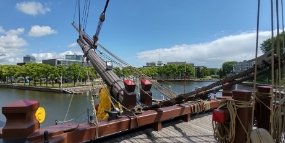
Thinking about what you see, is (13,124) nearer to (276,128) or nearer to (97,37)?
(276,128)

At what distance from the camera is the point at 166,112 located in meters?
6.82

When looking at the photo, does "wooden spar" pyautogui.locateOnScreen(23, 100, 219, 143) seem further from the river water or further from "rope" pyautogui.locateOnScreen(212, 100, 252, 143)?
the river water

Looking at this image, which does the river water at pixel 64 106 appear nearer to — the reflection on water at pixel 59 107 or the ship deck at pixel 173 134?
the reflection on water at pixel 59 107

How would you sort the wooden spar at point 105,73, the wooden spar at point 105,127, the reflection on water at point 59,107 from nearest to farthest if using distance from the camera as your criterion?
the wooden spar at point 105,127
the wooden spar at point 105,73
the reflection on water at point 59,107

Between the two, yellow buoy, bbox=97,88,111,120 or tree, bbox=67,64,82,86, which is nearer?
yellow buoy, bbox=97,88,111,120

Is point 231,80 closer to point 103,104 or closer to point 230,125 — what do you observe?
point 230,125

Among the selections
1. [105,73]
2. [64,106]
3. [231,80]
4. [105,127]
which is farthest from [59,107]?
[231,80]

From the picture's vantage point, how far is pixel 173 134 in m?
6.54

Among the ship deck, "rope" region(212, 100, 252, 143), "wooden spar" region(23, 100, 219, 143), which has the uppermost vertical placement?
"rope" region(212, 100, 252, 143)

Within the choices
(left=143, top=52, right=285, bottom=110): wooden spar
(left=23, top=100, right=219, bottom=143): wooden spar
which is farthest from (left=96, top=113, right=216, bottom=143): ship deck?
(left=143, top=52, right=285, bottom=110): wooden spar

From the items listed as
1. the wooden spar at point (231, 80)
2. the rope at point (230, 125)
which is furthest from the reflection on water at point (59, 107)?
the rope at point (230, 125)

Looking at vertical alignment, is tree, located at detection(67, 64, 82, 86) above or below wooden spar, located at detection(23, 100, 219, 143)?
above

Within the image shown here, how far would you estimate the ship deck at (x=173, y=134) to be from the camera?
19.6ft

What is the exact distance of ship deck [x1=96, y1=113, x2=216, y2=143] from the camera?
598 cm
